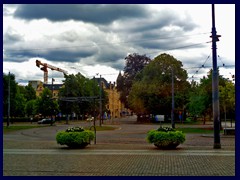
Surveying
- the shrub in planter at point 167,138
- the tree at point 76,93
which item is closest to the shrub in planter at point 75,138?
the shrub in planter at point 167,138

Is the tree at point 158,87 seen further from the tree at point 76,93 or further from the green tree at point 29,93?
the green tree at point 29,93

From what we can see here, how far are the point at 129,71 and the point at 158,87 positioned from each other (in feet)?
78.4

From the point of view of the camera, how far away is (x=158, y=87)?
239ft

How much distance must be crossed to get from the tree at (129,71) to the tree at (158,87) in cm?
1573

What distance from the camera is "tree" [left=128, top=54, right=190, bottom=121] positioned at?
237 ft

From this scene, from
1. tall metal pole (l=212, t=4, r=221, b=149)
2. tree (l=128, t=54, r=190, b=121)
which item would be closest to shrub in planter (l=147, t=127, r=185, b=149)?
tall metal pole (l=212, t=4, r=221, b=149)

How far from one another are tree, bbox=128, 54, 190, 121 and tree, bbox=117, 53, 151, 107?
15733 millimetres

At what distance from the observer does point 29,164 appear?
14.0m

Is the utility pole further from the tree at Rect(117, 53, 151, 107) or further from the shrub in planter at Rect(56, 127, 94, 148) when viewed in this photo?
the tree at Rect(117, 53, 151, 107)

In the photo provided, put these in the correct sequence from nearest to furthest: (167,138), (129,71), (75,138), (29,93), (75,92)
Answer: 1. (167,138)
2. (75,138)
3. (75,92)
4. (129,71)
5. (29,93)

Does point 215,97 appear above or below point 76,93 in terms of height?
below

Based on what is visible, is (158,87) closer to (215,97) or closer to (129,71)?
(129,71)

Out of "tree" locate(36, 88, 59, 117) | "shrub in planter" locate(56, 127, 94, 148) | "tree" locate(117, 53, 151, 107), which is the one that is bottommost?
"shrub in planter" locate(56, 127, 94, 148)

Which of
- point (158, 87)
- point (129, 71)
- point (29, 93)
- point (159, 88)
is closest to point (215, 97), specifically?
point (159, 88)
